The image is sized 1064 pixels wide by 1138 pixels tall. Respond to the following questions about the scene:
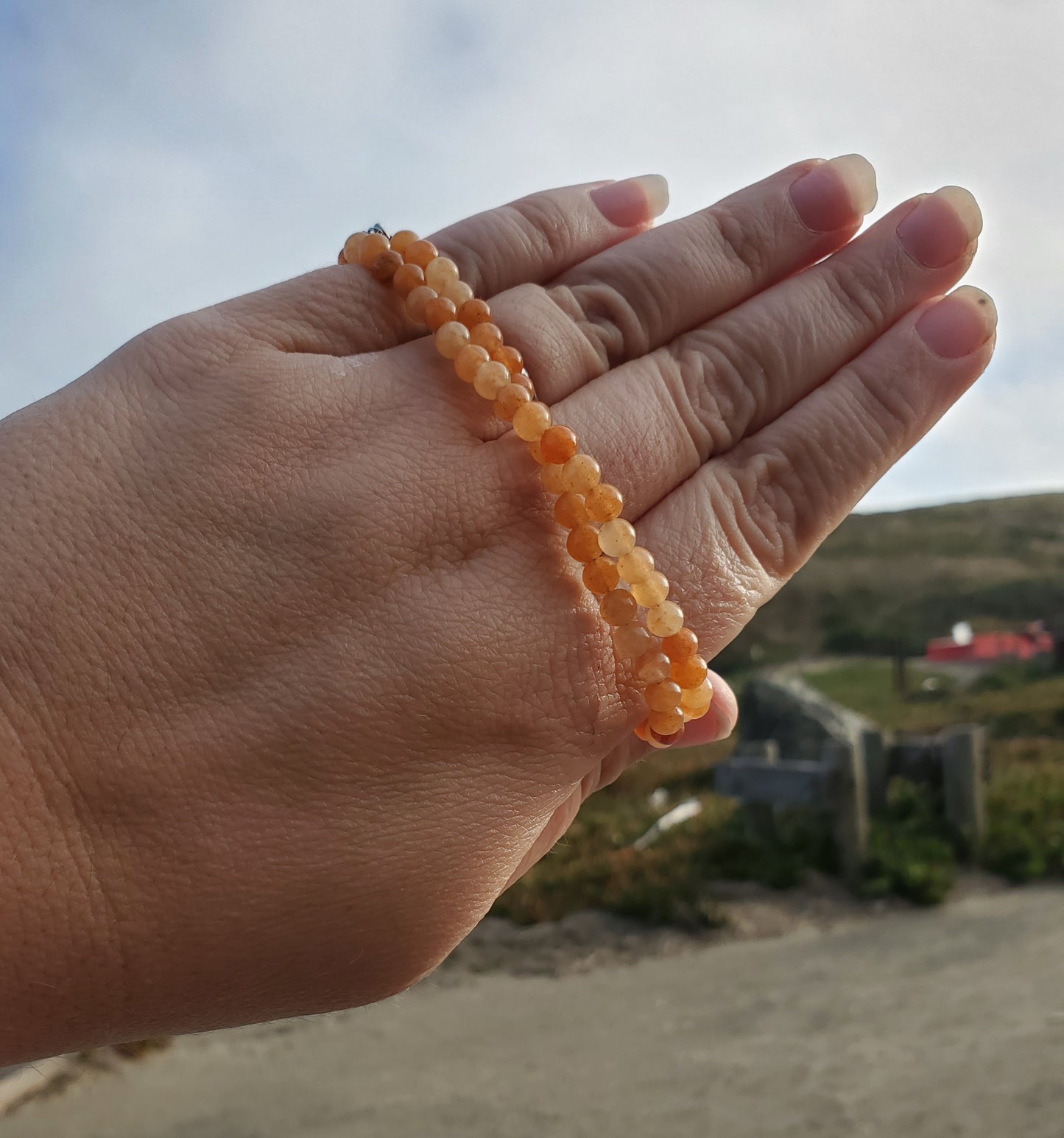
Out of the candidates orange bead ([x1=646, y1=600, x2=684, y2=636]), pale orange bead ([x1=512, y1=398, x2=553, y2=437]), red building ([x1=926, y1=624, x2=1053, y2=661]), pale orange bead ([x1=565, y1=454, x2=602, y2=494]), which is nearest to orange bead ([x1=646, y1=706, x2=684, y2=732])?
orange bead ([x1=646, y1=600, x2=684, y2=636])

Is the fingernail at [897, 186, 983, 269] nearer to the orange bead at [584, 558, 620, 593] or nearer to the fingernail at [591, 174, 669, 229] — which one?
the fingernail at [591, 174, 669, 229]

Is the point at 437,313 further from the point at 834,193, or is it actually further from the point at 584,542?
the point at 834,193

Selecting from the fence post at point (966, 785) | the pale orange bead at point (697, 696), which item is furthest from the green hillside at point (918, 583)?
the pale orange bead at point (697, 696)

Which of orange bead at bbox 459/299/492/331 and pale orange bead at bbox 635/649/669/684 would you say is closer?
pale orange bead at bbox 635/649/669/684

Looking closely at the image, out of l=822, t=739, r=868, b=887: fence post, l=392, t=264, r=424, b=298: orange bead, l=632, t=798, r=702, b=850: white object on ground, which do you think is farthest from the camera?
l=632, t=798, r=702, b=850: white object on ground

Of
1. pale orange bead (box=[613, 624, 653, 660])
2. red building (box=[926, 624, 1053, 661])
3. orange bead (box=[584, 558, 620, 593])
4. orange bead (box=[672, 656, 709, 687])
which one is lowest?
red building (box=[926, 624, 1053, 661])

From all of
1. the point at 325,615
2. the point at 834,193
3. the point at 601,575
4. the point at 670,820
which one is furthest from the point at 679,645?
the point at 670,820

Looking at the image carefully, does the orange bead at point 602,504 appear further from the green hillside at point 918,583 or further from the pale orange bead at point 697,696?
the green hillside at point 918,583
